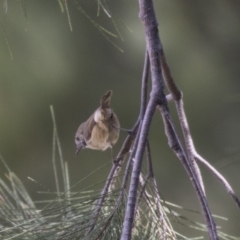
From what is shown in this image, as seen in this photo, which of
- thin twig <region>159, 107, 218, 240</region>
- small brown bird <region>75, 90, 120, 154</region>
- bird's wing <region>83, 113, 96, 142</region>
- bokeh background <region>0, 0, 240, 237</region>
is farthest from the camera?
bokeh background <region>0, 0, 240, 237</region>

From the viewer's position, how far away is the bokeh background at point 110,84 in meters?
2.99

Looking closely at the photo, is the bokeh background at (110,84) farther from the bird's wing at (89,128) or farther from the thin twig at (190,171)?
the thin twig at (190,171)

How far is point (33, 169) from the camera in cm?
311

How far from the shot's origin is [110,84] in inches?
123

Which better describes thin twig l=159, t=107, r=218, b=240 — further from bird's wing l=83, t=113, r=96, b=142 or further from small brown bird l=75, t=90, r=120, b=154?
bird's wing l=83, t=113, r=96, b=142

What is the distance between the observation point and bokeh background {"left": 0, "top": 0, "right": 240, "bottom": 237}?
2994mm

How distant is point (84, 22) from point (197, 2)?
504 millimetres

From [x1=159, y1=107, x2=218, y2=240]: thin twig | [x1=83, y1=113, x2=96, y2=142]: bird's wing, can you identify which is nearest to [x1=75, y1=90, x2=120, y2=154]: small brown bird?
[x1=83, y1=113, x2=96, y2=142]: bird's wing

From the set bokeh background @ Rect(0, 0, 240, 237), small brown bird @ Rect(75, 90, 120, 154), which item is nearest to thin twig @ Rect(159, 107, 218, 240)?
small brown bird @ Rect(75, 90, 120, 154)

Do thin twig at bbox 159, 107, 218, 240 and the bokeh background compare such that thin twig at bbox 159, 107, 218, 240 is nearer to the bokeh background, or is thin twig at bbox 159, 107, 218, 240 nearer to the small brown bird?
the small brown bird

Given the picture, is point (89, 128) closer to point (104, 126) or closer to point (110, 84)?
point (104, 126)

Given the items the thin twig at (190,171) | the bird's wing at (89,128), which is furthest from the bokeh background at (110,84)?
the thin twig at (190,171)

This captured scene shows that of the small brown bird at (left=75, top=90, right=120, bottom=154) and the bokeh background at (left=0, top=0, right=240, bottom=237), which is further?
the bokeh background at (left=0, top=0, right=240, bottom=237)

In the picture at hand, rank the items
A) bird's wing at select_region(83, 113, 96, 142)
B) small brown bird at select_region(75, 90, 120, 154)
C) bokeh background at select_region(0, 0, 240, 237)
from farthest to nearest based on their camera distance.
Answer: bokeh background at select_region(0, 0, 240, 237) → bird's wing at select_region(83, 113, 96, 142) → small brown bird at select_region(75, 90, 120, 154)
